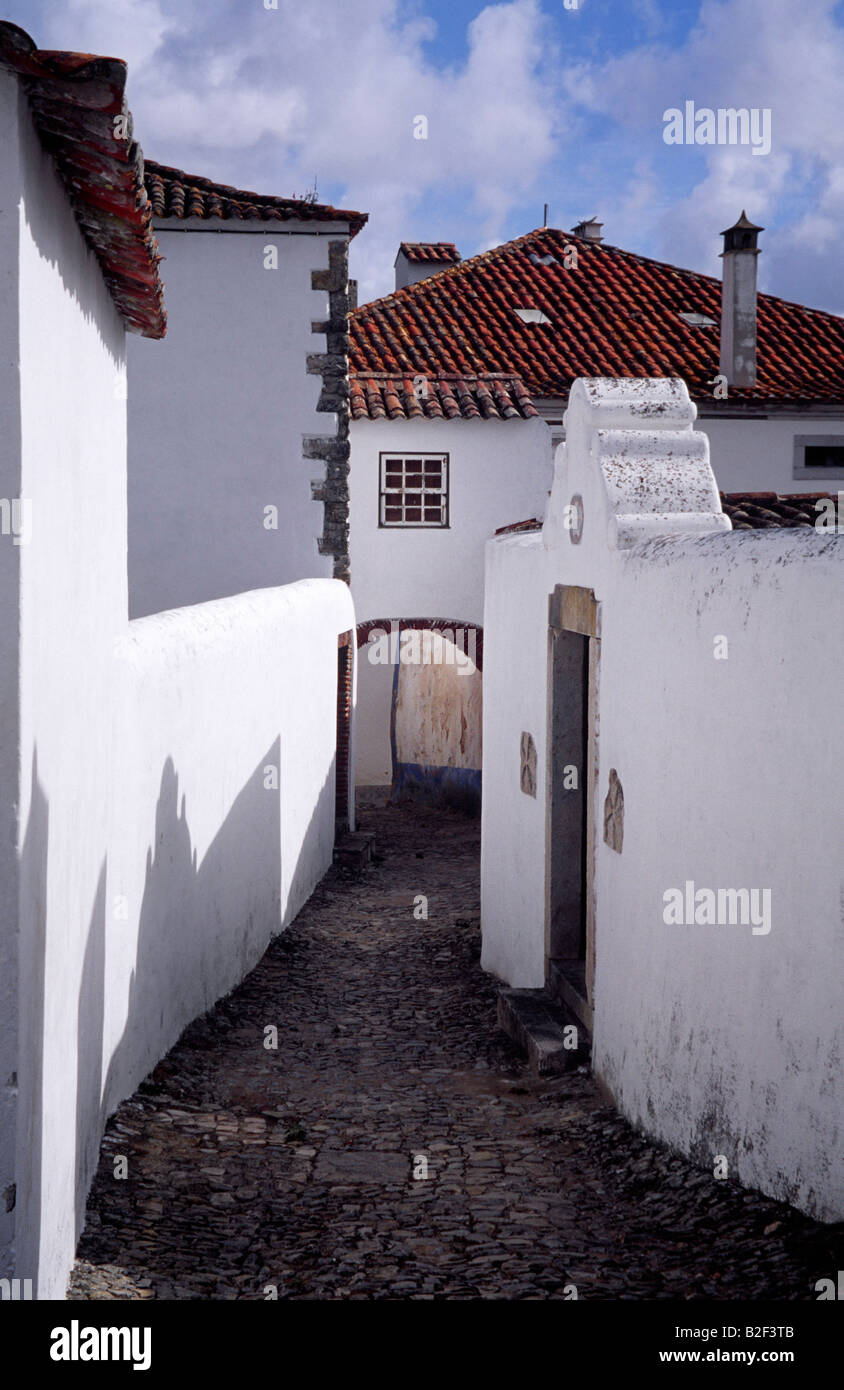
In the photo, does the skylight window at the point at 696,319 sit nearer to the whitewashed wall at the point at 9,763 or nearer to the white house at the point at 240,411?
the white house at the point at 240,411

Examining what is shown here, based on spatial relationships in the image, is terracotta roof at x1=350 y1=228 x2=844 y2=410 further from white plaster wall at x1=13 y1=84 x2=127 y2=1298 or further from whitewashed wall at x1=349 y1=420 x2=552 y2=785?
white plaster wall at x1=13 y1=84 x2=127 y2=1298

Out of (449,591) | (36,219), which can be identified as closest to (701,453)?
(36,219)

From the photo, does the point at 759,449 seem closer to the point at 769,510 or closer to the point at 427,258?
the point at 427,258

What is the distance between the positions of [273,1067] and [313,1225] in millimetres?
2244

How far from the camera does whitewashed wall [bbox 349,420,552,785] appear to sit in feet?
59.4

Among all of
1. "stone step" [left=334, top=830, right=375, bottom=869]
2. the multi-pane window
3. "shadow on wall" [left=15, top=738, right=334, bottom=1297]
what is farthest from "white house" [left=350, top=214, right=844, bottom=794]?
"shadow on wall" [left=15, top=738, right=334, bottom=1297]

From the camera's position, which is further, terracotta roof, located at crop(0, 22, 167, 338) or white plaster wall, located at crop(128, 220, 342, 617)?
white plaster wall, located at crop(128, 220, 342, 617)

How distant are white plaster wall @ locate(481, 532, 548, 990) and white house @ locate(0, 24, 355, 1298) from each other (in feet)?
5.90

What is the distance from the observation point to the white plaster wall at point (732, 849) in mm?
4125

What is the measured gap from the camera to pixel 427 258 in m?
24.5

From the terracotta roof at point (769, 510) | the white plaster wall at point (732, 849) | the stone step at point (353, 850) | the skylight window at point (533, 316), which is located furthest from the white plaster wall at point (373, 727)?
the white plaster wall at point (732, 849)

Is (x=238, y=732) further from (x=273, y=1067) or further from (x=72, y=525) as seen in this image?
(x=72, y=525)

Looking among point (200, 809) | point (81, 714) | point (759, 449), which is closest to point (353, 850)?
point (200, 809)

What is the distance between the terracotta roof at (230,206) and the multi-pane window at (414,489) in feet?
12.2
